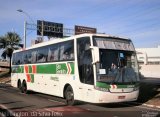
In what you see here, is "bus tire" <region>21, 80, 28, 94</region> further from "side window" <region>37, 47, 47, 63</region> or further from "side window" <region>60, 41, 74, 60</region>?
"side window" <region>60, 41, 74, 60</region>

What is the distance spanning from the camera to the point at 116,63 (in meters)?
13.9

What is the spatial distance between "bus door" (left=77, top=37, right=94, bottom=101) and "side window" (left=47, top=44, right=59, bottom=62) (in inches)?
106

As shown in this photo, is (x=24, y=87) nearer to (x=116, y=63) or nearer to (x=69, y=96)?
(x=69, y=96)

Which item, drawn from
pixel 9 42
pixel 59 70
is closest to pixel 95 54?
pixel 59 70

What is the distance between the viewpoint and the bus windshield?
13578 mm

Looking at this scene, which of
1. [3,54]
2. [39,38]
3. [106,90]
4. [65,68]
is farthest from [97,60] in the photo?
[39,38]

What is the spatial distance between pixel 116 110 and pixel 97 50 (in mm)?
2823

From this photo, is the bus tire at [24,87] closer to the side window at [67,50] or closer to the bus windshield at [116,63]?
the side window at [67,50]

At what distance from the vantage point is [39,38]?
64.0 m

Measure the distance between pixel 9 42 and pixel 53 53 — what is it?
134 ft

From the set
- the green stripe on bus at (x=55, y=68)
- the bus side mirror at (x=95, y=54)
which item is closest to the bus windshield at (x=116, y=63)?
the bus side mirror at (x=95, y=54)

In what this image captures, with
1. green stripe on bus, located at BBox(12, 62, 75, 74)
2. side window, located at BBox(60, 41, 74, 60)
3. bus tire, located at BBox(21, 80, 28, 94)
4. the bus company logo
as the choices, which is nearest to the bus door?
side window, located at BBox(60, 41, 74, 60)

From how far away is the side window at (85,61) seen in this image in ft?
45.8

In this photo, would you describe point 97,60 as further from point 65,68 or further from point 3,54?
point 3,54
